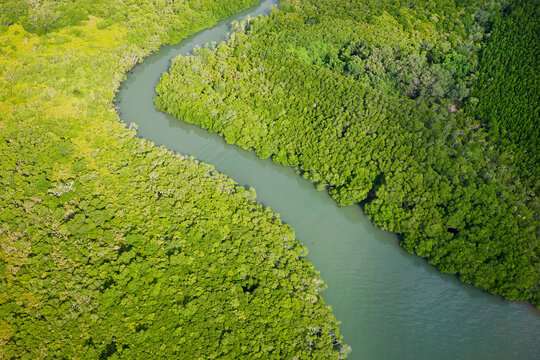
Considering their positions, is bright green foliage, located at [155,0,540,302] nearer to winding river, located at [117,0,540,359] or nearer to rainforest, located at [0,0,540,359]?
rainforest, located at [0,0,540,359]

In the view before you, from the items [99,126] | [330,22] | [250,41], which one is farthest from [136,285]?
[330,22]

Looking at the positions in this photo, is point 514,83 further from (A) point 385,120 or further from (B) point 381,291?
(B) point 381,291

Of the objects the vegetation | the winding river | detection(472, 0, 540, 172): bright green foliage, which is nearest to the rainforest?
the vegetation

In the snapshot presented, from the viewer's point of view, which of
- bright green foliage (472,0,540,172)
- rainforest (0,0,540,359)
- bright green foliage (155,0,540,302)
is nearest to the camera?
rainforest (0,0,540,359)

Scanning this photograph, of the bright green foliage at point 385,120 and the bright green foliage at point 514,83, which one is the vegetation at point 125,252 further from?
the bright green foliage at point 514,83

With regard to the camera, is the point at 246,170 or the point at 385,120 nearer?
the point at 246,170

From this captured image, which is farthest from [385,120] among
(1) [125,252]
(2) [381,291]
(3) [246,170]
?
(1) [125,252]
